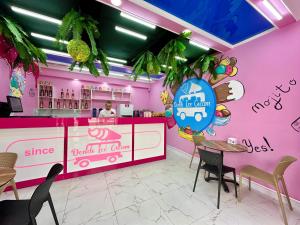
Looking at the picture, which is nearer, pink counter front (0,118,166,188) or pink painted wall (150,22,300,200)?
pink painted wall (150,22,300,200)

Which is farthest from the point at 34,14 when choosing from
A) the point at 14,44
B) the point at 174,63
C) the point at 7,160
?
the point at 174,63

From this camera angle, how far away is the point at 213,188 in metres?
2.77

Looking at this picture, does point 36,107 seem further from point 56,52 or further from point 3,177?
point 3,177

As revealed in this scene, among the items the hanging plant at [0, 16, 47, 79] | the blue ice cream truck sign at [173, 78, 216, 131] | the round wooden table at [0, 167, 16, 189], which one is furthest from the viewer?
the blue ice cream truck sign at [173, 78, 216, 131]

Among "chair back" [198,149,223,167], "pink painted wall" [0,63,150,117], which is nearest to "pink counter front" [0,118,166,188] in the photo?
"chair back" [198,149,223,167]

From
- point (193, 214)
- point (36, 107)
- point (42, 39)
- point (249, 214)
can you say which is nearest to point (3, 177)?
point (193, 214)

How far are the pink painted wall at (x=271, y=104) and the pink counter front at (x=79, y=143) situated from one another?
82.9 inches

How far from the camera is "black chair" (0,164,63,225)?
3.68 ft

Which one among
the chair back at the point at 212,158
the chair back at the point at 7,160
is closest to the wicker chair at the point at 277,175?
the chair back at the point at 212,158

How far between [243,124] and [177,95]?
2420 mm

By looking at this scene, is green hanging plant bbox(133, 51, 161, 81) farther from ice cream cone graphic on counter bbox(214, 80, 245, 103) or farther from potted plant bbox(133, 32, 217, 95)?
ice cream cone graphic on counter bbox(214, 80, 245, 103)

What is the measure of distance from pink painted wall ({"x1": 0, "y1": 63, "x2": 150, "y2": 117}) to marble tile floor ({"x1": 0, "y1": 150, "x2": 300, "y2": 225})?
11.3ft

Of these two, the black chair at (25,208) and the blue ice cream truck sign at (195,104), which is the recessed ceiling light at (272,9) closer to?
the blue ice cream truck sign at (195,104)

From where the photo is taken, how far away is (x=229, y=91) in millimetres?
3410
